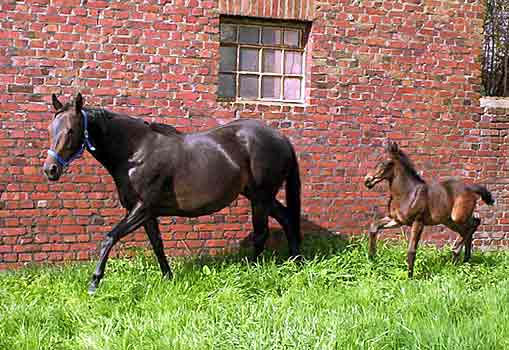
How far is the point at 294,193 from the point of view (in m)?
5.71

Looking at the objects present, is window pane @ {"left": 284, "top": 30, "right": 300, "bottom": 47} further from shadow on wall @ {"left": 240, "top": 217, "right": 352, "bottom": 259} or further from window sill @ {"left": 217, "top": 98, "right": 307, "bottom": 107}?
shadow on wall @ {"left": 240, "top": 217, "right": 352, "bottom": 259}

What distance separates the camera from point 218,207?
5.27m

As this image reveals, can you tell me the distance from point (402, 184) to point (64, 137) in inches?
123

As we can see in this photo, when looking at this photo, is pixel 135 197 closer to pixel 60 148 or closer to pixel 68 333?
pixel 60 148

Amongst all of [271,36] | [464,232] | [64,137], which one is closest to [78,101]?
[64,137]

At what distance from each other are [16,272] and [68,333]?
6.62ft

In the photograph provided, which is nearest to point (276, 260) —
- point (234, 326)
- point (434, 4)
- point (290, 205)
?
point (290, 205)

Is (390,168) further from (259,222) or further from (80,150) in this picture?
(80,150)

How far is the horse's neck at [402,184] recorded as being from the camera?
17.8 feet

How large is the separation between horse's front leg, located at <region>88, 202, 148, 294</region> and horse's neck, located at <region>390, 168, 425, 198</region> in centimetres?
240

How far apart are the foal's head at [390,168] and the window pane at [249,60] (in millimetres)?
2071

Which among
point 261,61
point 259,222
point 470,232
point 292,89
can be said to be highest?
point 261,61

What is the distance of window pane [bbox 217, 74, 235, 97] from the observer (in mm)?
6574

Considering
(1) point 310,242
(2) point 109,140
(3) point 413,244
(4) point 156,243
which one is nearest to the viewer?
(2) point 109,140
